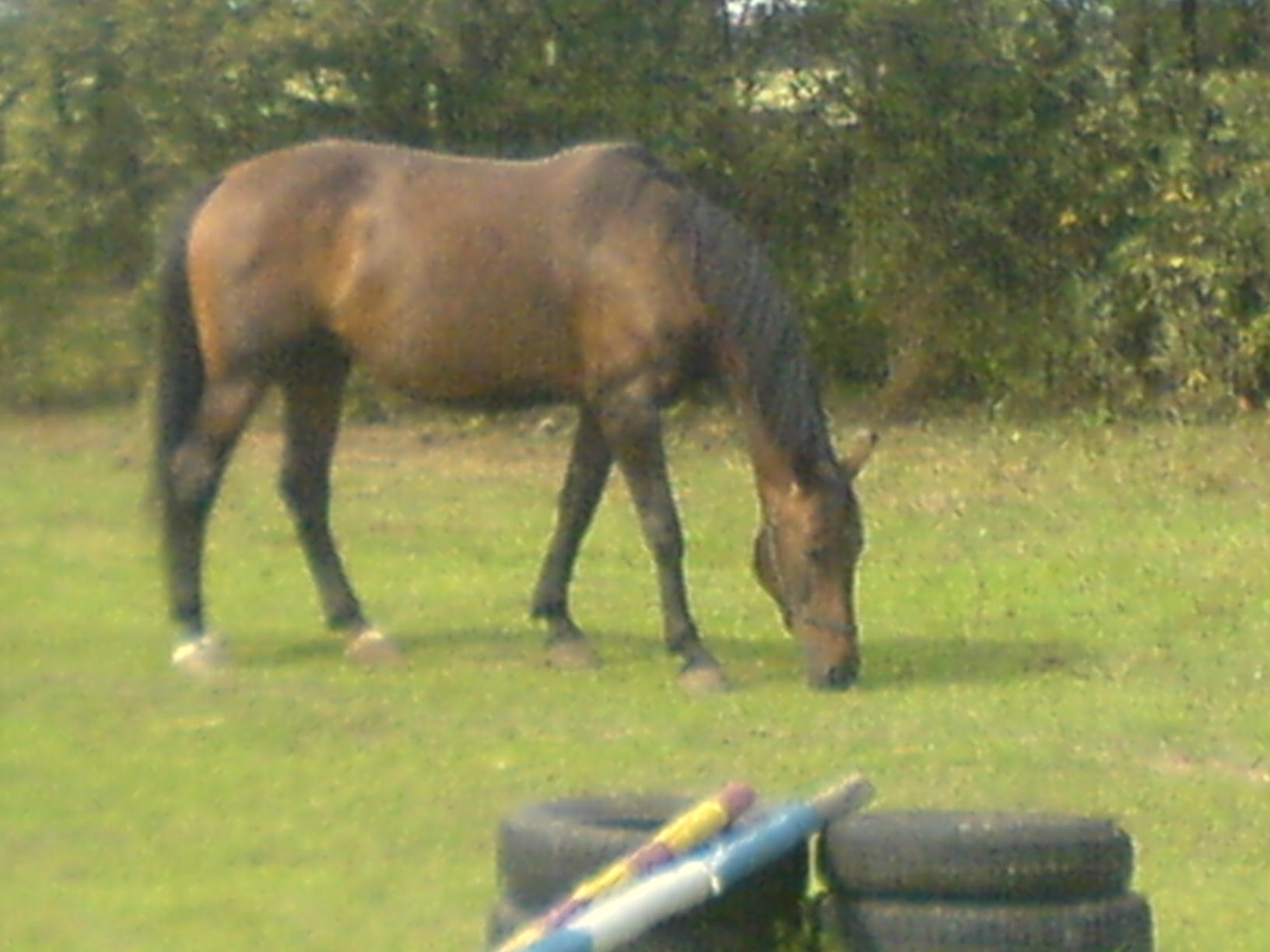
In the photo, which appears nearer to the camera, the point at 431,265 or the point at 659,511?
the point at 659,511

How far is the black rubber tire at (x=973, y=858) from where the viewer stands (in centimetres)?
523

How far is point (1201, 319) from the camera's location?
2122cm

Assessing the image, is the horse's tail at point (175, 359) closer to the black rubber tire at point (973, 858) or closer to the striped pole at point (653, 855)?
the striped pole at point (653, 855)

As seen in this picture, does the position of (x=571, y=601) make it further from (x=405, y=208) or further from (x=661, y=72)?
(x=661, y=72)

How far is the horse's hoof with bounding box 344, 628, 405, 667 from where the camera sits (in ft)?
34.7

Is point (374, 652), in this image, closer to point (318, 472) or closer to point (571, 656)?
point (571, 656)

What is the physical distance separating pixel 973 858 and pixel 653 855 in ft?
2.21

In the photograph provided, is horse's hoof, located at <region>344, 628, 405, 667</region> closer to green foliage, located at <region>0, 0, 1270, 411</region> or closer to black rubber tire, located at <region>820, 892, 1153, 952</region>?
black rubber tire, located at <region>820, 892, 1153, 952</region>

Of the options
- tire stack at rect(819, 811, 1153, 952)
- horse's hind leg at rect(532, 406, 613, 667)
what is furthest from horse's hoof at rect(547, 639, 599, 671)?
tire stack at rect(819, 811, 1153, 952)

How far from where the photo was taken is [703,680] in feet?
32.9

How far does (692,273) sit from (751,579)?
337 centimetres

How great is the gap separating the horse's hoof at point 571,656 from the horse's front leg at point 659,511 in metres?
0.38

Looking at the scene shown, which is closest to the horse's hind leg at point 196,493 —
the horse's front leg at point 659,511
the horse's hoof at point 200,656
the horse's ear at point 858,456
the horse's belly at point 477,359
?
the horse's hoof at point 200,656

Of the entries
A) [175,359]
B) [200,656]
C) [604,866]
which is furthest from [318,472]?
[604,866]
